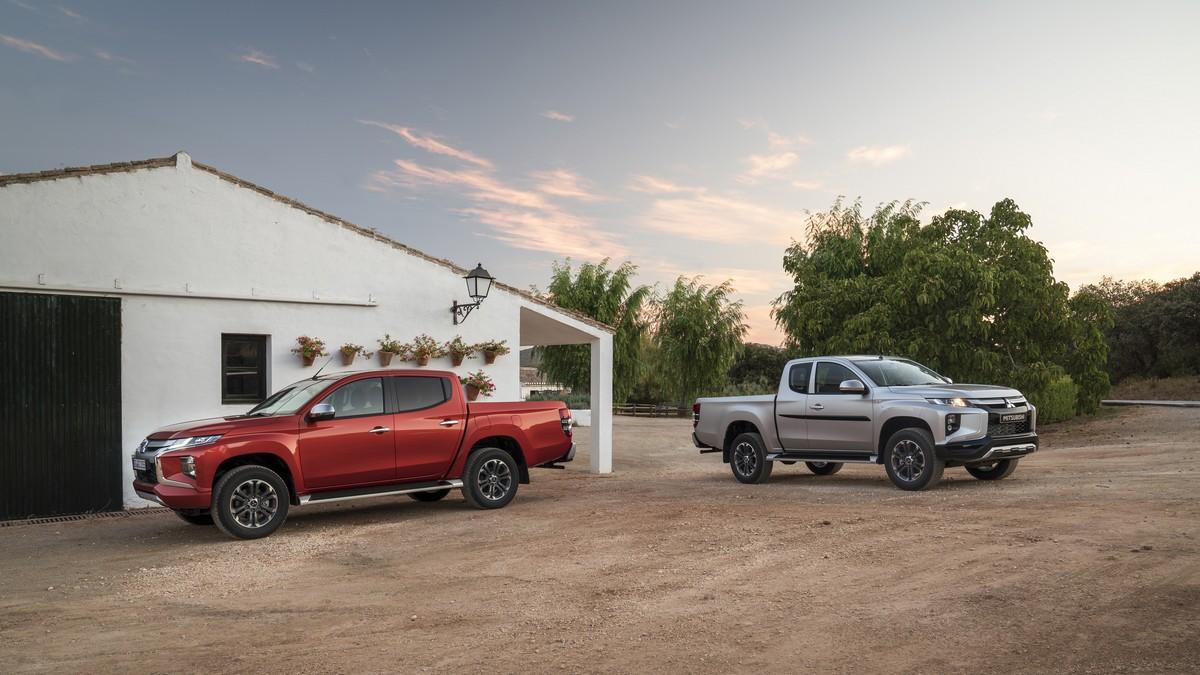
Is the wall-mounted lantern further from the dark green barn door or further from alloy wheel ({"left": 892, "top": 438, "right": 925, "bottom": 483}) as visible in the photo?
alloy wheel ({"left": 892, "top": 438, "right": 925, "bottom": 483})

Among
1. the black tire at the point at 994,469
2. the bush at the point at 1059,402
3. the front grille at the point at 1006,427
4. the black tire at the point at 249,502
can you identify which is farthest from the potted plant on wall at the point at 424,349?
the bush at the point at 1059,402

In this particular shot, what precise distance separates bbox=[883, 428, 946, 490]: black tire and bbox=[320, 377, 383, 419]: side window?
6.98 m

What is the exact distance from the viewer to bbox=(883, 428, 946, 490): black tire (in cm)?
1291

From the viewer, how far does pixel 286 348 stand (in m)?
14.9


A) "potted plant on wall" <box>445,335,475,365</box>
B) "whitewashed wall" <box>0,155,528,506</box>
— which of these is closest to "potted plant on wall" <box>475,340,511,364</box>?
"potted plant on wall" <box>445,335,475,365</box>

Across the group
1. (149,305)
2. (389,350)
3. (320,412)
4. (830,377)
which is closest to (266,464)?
(320,412)

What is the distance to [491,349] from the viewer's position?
16781 mm

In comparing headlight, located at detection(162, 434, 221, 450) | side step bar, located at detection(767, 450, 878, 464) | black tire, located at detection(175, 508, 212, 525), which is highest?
headlight, located at detection(162, 434, 221, 450)

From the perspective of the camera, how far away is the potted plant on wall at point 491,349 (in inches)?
661

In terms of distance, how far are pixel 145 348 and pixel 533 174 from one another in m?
10.1

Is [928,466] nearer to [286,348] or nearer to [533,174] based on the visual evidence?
[286,348]

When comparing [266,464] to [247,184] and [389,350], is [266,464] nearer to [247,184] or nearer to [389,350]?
[389,350]

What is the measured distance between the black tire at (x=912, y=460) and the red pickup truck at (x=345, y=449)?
14.9 ft

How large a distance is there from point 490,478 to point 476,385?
3859mm
